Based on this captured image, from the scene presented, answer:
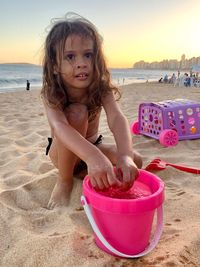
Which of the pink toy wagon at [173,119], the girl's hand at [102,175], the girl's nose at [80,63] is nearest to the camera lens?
the girl's hand at [102,175]

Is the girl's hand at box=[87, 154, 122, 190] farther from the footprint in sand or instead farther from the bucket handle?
the footprint in sand

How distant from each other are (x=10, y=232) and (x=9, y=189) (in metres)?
0.44

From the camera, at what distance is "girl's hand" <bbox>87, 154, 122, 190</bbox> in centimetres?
115

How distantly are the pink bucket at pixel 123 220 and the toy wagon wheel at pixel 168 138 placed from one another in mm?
1291

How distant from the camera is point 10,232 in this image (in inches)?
50.4

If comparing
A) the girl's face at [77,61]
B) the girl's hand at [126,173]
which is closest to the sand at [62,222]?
the girl's hand at [126,173]

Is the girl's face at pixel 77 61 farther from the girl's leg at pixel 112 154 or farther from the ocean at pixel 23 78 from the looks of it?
the ocean at pixel 23 78

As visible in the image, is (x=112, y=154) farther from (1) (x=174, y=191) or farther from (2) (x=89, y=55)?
(2) (x=89, y=55)

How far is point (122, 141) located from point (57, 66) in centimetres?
50

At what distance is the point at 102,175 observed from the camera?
3.79 feet

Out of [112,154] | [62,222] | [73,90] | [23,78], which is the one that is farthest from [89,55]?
[23,78]

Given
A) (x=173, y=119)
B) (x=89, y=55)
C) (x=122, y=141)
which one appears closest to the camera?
(x=122, y=141)

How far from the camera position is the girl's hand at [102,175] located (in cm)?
115

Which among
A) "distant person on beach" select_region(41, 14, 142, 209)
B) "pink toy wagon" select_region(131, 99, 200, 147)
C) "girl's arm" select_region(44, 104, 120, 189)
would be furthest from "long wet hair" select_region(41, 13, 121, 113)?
"pink toy wagon" select_region(131, 99, 200, 147)
